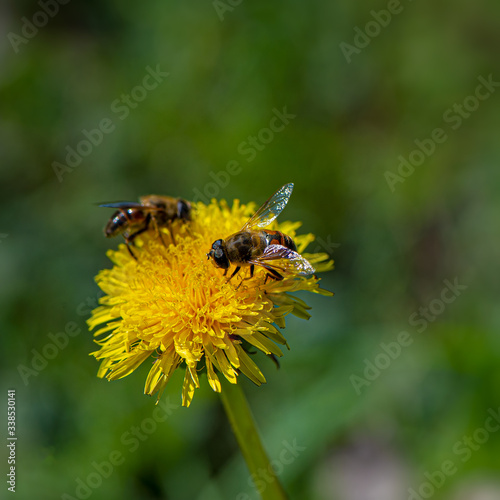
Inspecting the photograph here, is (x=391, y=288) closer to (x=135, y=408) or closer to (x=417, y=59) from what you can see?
(x=135, y=408)

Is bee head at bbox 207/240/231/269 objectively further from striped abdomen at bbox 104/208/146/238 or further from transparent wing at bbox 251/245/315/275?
striped abdomen at bbox 104/208/146/238

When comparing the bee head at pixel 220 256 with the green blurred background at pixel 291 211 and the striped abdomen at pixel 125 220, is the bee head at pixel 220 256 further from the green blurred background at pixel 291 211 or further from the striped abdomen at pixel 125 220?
the green blurred background at pixel 291 211

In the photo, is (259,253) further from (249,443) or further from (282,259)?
(249,443)

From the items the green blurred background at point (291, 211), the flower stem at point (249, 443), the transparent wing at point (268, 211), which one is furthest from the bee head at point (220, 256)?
the green blurred background at point (291, 211)

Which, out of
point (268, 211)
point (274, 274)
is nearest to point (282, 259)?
point (274, 274)

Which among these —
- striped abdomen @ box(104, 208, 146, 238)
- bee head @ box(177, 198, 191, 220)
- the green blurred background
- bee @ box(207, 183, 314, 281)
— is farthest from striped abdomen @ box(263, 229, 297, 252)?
the green blurred background

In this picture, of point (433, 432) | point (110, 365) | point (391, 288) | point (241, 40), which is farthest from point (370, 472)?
point (241, 40)
